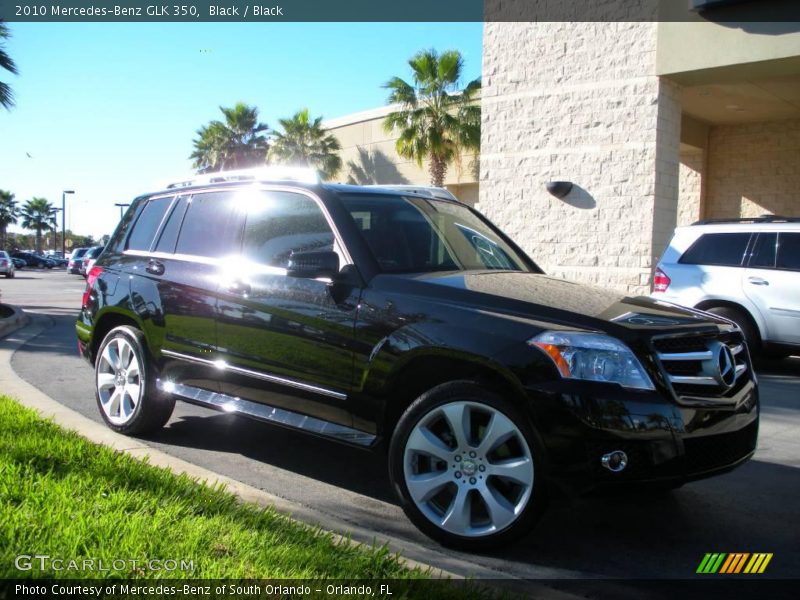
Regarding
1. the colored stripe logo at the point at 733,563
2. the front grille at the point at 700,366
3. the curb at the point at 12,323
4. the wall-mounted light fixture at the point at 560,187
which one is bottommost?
the colored stripe logo at the point at 733,563

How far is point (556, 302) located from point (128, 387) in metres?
3.35

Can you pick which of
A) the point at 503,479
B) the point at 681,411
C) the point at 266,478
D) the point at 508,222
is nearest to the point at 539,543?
the point at 503,479

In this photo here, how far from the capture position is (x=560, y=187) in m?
14.8

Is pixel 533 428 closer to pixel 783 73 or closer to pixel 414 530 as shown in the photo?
pixel 414 530

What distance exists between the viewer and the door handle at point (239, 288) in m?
4.64

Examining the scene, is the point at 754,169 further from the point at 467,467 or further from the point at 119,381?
the point at 467,467

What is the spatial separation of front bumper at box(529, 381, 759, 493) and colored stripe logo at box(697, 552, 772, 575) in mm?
489

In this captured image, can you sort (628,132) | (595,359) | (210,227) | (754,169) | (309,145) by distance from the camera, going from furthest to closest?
(309,145), (754,169), (628,132), (210,227), (595,359)

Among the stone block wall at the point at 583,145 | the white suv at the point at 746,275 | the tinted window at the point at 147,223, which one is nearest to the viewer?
the tinted window at the point at 147,223

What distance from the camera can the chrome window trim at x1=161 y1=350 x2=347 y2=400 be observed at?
4.15 meters

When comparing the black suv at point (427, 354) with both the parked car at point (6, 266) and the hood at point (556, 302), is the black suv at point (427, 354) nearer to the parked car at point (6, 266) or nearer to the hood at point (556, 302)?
the hood at point (556, 302)

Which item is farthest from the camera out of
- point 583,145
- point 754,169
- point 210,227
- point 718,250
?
point 754,169

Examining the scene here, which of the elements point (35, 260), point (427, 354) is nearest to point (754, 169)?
point (427, 354)

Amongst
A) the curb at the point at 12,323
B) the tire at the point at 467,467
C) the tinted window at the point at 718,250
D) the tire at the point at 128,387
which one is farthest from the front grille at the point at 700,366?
the curb at the point at 12,323
